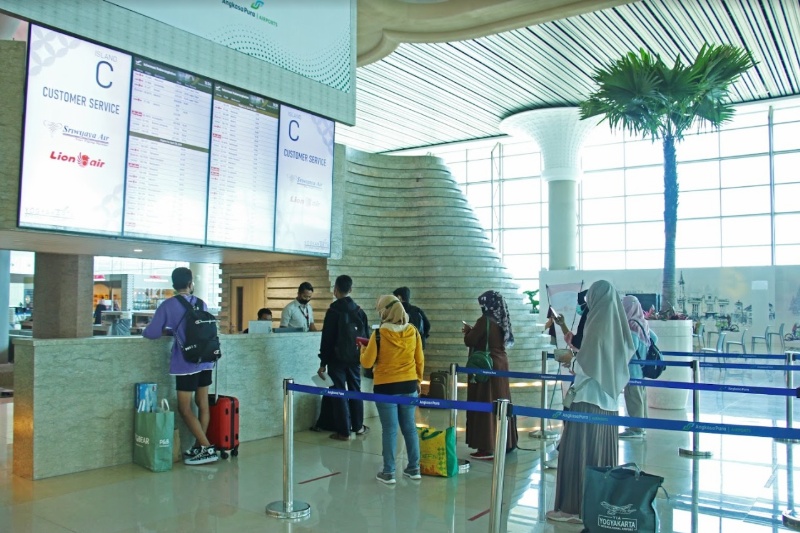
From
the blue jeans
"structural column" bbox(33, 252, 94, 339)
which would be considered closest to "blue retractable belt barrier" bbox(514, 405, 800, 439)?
the blue jeans

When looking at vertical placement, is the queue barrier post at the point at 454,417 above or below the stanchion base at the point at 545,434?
above

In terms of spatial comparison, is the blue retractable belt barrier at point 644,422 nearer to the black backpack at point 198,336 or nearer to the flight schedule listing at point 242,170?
the black backpack at point 198,336

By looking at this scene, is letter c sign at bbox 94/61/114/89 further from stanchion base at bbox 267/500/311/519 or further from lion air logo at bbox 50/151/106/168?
stanchion base at bbox 267/500/311/519

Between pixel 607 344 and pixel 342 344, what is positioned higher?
pixel 607 344

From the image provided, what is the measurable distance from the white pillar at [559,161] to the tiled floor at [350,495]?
15997mm

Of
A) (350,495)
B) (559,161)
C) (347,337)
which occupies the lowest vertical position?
(350,495)

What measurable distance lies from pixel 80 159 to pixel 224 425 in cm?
267

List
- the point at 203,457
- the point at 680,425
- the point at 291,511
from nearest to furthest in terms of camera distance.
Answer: the point at 680,425 < the point at 291,511 < the point at 203,457

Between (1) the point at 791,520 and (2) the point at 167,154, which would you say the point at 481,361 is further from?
(2) the point at 167,154

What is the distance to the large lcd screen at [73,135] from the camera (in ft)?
17.5

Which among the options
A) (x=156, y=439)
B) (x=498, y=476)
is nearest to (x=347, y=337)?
(x=156, y=439)

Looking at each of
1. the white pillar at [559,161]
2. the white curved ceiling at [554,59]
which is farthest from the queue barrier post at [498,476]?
the white pillar at [559,161]

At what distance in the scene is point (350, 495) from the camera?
5.00m

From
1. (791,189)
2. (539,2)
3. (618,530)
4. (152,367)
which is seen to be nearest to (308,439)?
(152,367)
